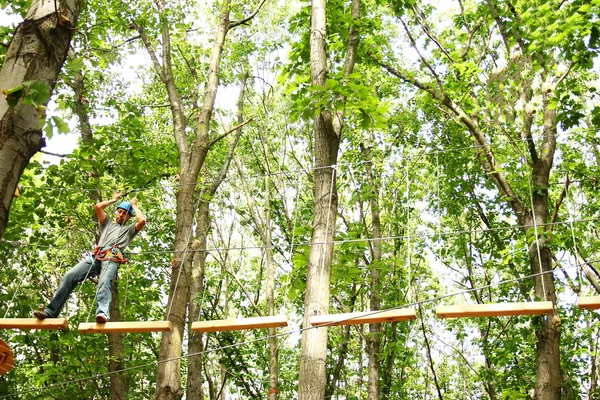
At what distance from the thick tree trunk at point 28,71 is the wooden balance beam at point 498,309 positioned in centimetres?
317

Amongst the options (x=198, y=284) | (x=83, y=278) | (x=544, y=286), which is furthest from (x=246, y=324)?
(x=198, y=284)

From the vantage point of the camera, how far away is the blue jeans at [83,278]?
546 cm

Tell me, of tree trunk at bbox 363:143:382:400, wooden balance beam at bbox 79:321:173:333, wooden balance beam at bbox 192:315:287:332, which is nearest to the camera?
wooden balance beam at bbox 192:315:287:332

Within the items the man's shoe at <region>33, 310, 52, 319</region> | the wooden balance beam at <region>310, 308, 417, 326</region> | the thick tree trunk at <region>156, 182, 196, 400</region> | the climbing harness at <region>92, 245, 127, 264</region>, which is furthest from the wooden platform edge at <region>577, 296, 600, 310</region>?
the man's shoe at <region>33, 310, 52, 319</region>

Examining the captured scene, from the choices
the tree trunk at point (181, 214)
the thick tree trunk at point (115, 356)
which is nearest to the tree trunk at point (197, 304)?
the thick tree trunk at point (115, 356)

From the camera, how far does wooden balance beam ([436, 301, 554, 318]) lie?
177 inches

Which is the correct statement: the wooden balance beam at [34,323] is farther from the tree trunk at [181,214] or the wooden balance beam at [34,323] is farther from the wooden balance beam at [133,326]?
the tree trunk at [181,214]

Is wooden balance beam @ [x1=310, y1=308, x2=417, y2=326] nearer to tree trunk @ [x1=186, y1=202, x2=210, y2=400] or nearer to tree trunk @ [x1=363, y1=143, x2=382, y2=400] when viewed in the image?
tree trunk @ [x1=363, y1=143, x2=382, y2=400]

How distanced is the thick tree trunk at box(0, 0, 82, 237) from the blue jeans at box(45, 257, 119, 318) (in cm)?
299

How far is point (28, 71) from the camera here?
2717 mm

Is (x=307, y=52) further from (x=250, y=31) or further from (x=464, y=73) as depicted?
(x=250, y=31)

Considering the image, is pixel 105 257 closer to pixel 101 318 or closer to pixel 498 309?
pixel 101 318

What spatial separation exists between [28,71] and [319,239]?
310cm

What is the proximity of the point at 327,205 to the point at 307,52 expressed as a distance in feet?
6.48
